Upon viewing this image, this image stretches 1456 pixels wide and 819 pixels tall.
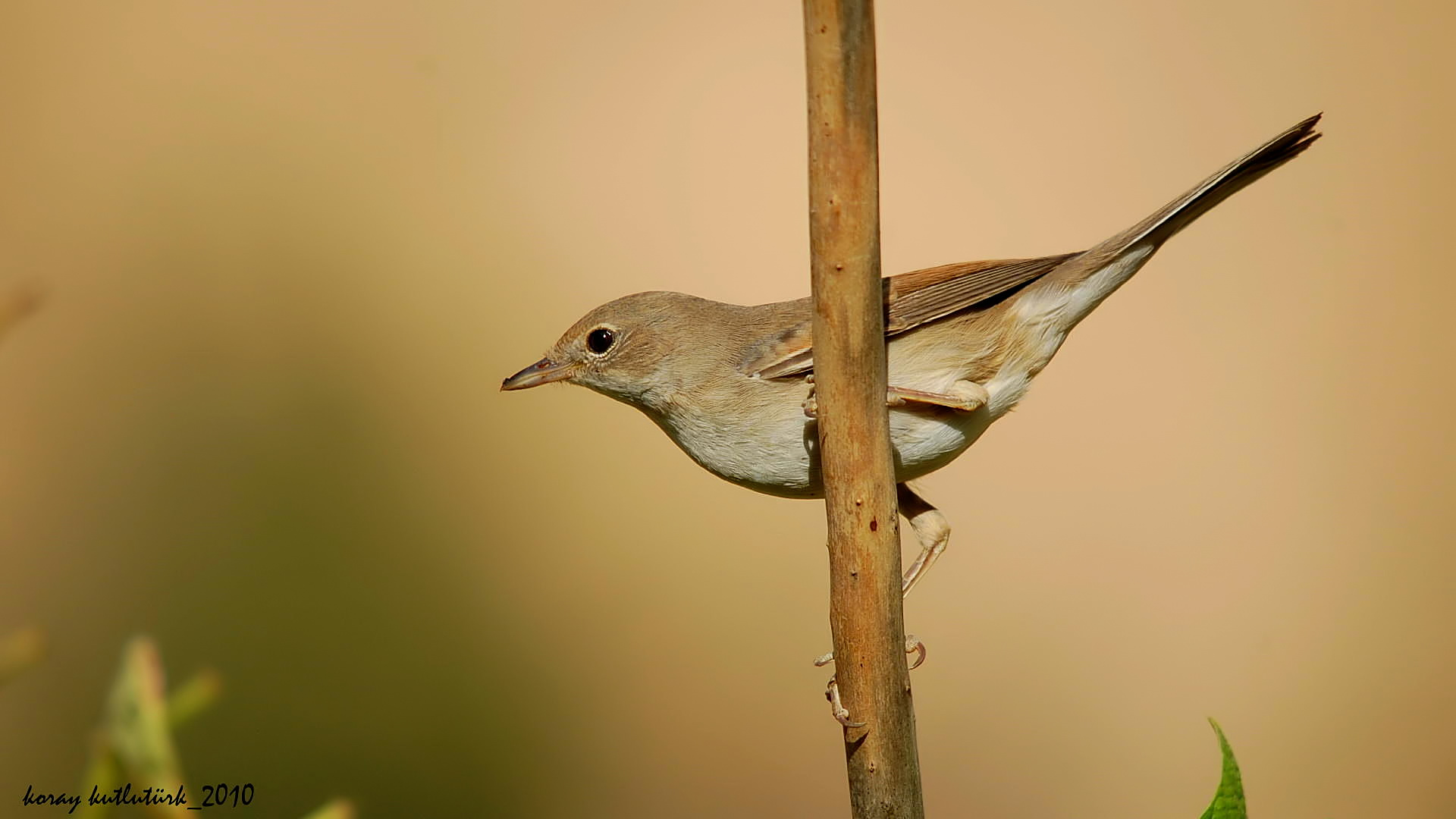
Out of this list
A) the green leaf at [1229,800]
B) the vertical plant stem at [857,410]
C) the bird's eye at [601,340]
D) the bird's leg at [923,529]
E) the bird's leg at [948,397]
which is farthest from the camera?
the bird's eye at [601,340]

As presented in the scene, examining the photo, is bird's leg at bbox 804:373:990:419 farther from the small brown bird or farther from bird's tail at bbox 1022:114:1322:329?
bird's tail at bbox 1022:114:1322:329

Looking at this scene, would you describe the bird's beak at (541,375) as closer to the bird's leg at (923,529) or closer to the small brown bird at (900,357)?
the small brown bird at (900,357)

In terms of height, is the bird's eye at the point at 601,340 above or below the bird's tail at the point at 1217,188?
below

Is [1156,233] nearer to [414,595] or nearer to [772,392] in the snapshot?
[772,392]

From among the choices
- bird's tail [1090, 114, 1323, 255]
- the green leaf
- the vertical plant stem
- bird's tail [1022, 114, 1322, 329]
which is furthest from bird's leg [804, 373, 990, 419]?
the green leaf

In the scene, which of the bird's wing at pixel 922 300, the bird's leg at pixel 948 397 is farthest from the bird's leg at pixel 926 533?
the bird's wing at pixel 922 300

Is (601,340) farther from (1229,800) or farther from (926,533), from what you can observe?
(1229,800)


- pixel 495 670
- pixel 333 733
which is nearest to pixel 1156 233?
pixel 495 670
